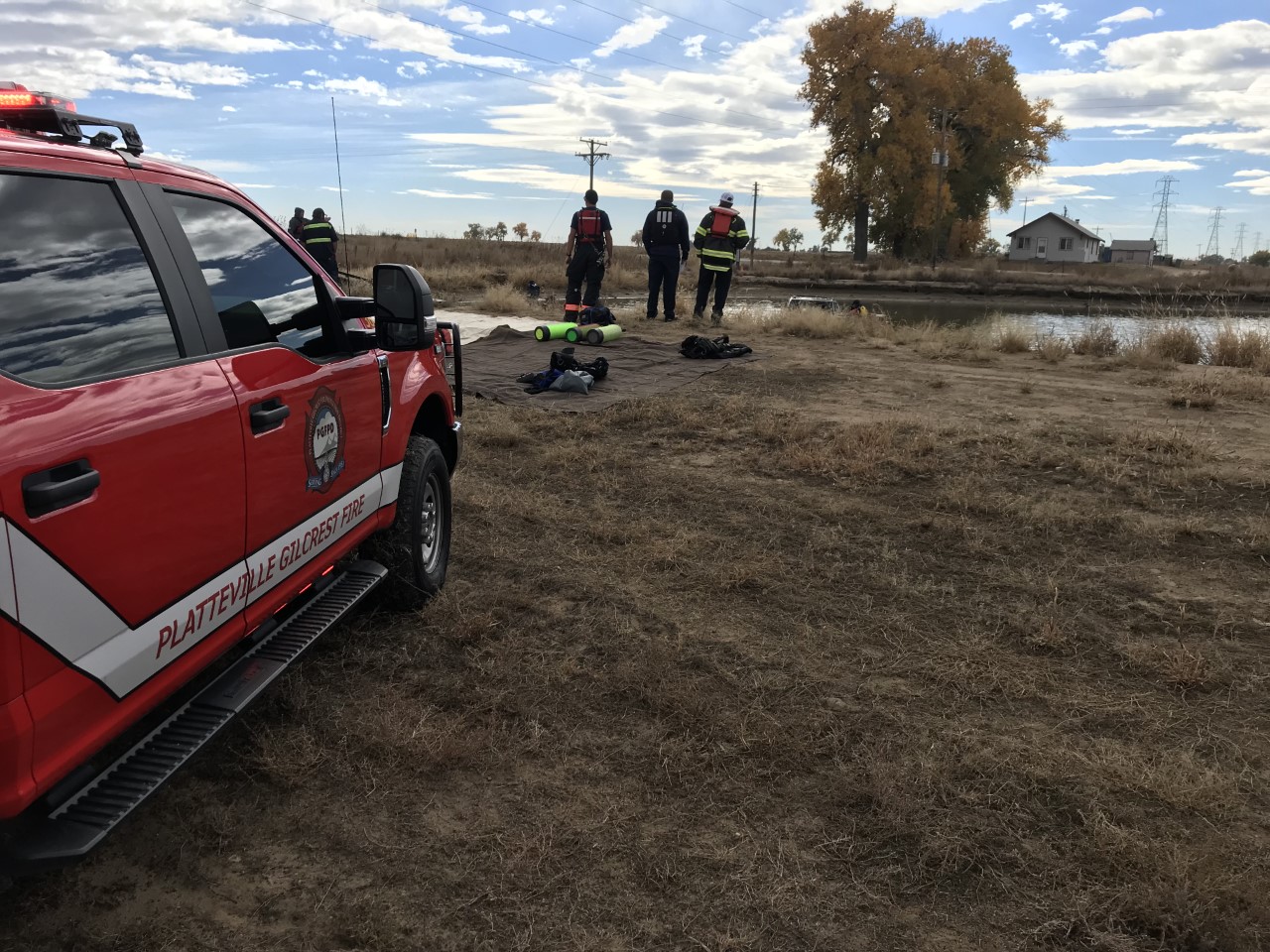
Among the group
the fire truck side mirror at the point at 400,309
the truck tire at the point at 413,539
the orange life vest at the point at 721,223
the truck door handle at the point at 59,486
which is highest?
the orange life vest at the point at 721,223

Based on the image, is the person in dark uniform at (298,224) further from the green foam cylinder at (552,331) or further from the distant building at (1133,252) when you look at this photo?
the distant building at (1133,252)

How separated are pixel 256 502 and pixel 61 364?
2.42 ft

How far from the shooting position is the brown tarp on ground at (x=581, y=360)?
30.9 ft

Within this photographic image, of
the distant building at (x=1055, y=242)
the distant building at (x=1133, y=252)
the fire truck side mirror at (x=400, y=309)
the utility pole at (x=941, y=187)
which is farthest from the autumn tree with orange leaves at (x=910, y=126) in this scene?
the fire truck side mirror at (x=400, y=309)

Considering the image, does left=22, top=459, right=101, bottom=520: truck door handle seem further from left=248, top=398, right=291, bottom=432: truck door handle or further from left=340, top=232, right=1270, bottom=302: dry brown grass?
left=340, top=232, right=1270, bottom=302: dry brown grass

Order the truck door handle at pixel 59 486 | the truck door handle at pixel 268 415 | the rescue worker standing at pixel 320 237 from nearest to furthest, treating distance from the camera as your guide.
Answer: the truck door handle at pixel 59 486
the truck door handle at pixel 268 415
the rescue worker standing at pixel 320 237

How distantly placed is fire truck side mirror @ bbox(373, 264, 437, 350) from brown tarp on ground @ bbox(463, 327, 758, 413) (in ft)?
17.7

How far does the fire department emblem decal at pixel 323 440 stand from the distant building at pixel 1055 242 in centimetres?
9119

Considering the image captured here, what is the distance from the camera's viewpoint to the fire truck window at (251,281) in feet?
8.66

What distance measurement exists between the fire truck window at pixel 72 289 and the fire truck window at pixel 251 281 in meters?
0.31

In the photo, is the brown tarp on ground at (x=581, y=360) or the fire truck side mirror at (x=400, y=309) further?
the brown tarp on ground at (x=581, y=360)

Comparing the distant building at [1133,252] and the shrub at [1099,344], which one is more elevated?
the distant building at [1133,252]

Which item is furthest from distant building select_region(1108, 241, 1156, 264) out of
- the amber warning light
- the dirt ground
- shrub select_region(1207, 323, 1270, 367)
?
the amber warning light

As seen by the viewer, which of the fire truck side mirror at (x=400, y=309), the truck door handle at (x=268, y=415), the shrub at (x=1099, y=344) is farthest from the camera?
the shrub at (x=1099, y=344)
